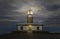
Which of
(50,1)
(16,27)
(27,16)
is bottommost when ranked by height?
(16,27)

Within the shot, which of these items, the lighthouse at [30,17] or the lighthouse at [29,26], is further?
the lighthouse at [30,17]

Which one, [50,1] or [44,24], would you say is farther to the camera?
[44,24]

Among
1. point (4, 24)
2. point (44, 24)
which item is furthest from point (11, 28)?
point (44, 24)

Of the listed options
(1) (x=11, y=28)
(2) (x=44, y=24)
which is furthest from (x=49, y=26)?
(1) (x=11, y=28)

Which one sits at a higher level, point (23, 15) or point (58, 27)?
point (23, 15)

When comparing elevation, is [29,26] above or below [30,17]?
below

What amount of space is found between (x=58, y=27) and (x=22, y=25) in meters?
5.35

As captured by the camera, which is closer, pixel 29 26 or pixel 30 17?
pixel 29 26

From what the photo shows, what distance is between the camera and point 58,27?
21859mm

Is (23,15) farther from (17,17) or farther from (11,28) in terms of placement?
(11,28)

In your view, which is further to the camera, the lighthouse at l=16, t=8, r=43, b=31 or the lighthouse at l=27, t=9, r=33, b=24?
the lighthouse at l=27, t=9, r=33, b=24

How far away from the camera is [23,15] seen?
24.6 m

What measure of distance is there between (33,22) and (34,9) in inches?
80.5

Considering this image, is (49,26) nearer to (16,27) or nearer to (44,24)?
(44,24)
